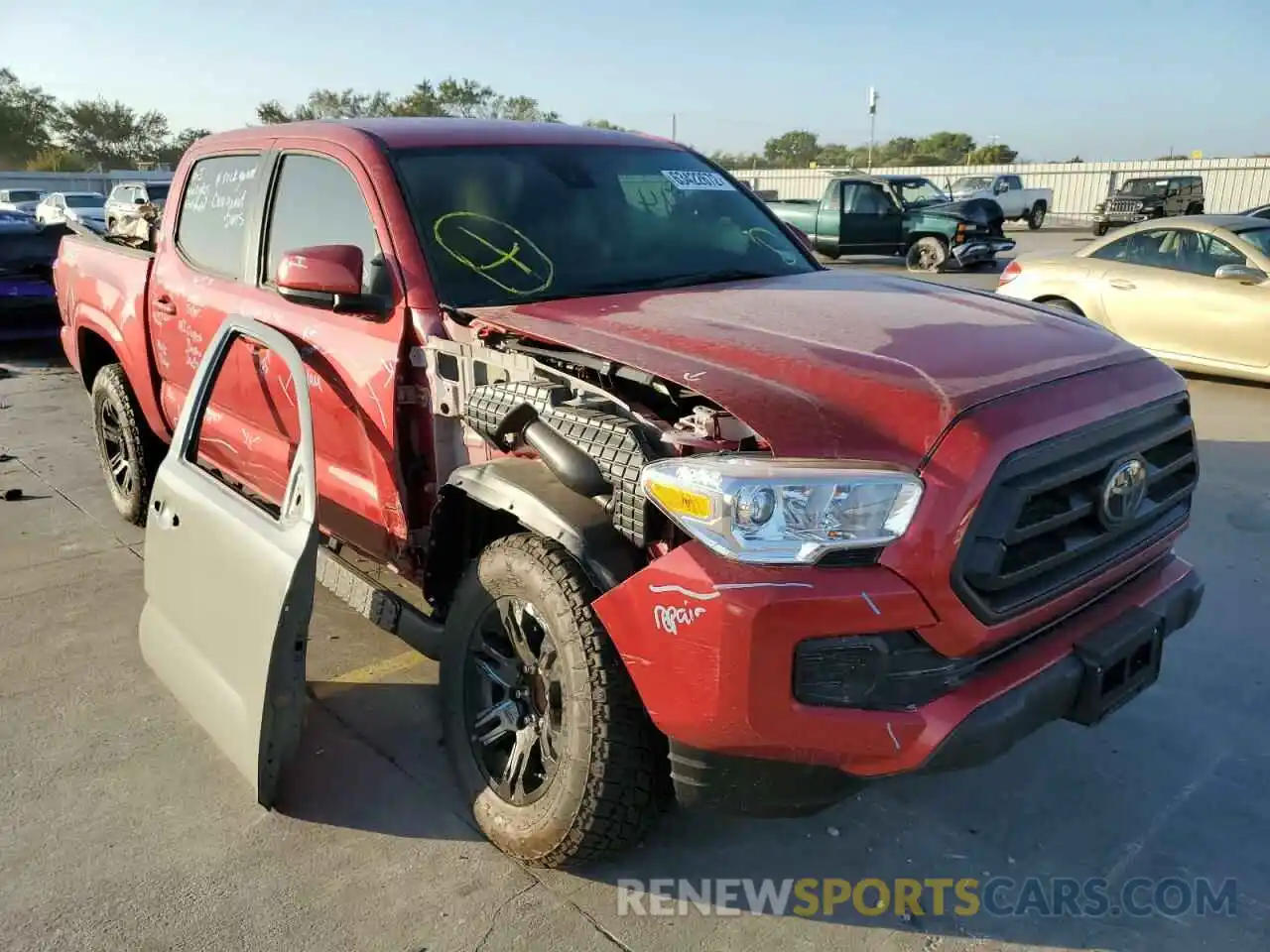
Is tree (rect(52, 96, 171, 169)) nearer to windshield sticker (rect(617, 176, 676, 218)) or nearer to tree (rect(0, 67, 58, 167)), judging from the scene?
tree (rect(0, 67, 58, 167))

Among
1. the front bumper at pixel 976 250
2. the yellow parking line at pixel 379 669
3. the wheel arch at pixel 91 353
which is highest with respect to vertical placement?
the front bumper at pixel 976 250

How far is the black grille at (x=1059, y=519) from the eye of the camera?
83.3 inches

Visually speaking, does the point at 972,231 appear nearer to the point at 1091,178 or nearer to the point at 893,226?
the point at 893,226

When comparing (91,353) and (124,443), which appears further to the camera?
(91,353)

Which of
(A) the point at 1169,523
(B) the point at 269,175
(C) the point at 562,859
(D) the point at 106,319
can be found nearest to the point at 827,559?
(C) the point at 562,859

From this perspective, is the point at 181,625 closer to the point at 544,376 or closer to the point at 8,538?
the point at 544,376

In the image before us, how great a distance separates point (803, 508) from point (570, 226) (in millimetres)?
1798

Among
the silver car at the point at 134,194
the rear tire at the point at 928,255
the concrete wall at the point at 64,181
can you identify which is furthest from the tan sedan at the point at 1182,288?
the concrete wall at the point at 64,181

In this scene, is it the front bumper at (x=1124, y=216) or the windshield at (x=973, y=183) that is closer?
the front bumper at (x=1124, y=216)

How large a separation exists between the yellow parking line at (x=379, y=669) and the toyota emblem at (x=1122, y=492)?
8.25 ft

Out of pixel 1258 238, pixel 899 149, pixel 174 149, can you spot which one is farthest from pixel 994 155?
pixel 1258 238

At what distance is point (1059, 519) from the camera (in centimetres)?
228

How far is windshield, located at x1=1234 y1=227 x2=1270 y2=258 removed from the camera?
799cm

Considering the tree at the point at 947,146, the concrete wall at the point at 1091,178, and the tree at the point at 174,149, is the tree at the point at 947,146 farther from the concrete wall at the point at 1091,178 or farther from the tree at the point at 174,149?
the tree at the point at 174,149
